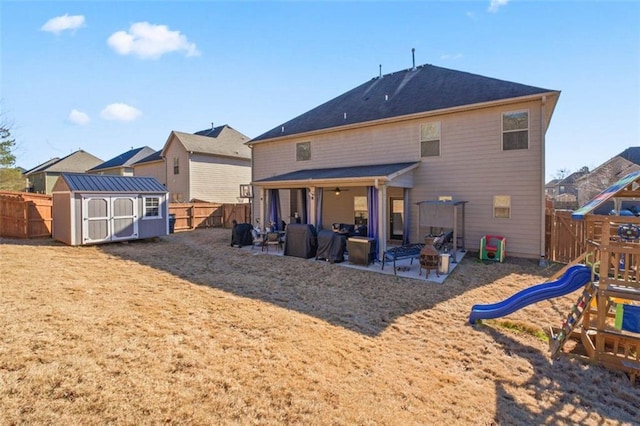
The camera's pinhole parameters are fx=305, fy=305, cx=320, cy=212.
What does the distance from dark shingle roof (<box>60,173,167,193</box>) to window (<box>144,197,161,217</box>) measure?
1.33ft

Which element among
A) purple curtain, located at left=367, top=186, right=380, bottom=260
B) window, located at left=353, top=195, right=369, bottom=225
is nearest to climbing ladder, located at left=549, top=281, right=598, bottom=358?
purple curtain, located at left=367, top=186, right=380, bottom=260

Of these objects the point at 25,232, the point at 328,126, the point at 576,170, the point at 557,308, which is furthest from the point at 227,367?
the point at 576,170

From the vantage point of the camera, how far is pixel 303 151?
15.0 metres

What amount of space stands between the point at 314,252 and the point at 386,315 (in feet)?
16.8

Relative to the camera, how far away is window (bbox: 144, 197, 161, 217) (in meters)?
13.2

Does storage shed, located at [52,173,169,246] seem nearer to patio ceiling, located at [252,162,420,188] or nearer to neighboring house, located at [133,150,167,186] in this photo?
patio ceiling, located at [252,162,420,188]

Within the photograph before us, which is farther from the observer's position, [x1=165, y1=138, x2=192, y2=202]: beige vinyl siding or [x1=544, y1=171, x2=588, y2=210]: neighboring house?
[x1=544, y1=171, x2=588, y2=210]: neighboring house

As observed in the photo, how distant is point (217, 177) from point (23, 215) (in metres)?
11.9

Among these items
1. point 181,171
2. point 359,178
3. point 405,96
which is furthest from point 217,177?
point 359,178

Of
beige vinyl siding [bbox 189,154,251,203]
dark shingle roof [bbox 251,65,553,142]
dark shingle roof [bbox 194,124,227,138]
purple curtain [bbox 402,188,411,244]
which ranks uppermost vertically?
dark shingle roof [bbox 194,124,227,138]

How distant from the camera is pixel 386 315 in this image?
547cm

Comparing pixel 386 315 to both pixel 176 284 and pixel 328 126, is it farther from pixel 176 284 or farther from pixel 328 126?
pixel 328 126

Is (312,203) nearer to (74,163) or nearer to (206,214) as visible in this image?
(206,214)

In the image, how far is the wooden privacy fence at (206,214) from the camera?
18172 millimetres
